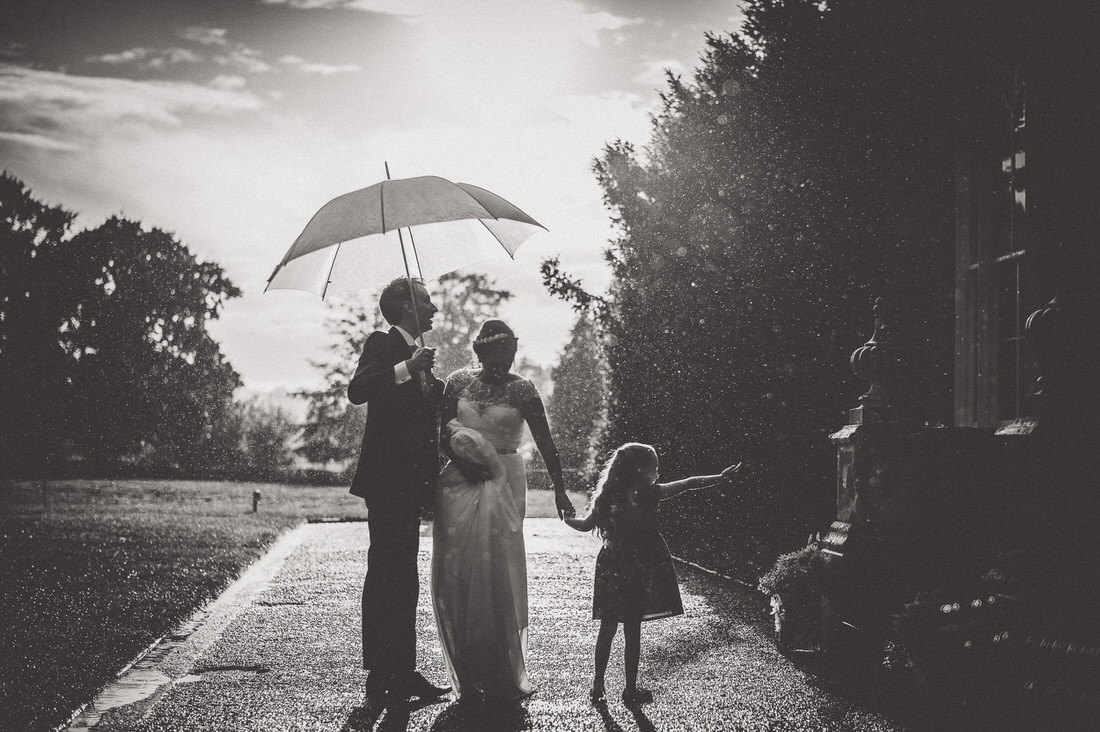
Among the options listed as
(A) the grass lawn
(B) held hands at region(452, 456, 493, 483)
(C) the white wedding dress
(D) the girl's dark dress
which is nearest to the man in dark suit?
(C) the white wedding dress

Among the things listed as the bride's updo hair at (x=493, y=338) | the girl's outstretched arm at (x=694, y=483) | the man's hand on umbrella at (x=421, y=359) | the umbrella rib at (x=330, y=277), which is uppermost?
the umbrella rib at (x=330, y=277)

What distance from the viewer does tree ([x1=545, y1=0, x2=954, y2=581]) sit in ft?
24.6

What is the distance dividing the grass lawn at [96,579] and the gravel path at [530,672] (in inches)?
12.1

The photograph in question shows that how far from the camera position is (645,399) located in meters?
11.2

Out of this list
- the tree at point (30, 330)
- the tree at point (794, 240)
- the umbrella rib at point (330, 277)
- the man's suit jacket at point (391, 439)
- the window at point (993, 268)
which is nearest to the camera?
the man's suit jacket at point (391, 439)

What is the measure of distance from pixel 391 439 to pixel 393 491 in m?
0.29

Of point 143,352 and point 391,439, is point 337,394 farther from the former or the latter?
point 391,439

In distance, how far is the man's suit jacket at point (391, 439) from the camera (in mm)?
5055

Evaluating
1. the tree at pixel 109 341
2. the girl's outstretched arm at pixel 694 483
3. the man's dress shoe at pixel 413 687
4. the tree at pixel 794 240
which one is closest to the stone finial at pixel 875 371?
the tree at pixel 794 240

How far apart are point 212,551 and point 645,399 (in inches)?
229

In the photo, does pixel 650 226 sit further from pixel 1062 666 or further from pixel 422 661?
pixel 1062 666

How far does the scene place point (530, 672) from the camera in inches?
215

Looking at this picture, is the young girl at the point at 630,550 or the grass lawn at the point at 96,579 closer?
the young girl at the point at 630,550

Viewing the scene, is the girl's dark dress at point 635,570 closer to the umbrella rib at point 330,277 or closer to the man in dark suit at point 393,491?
the man in dark suit at point 393,491
